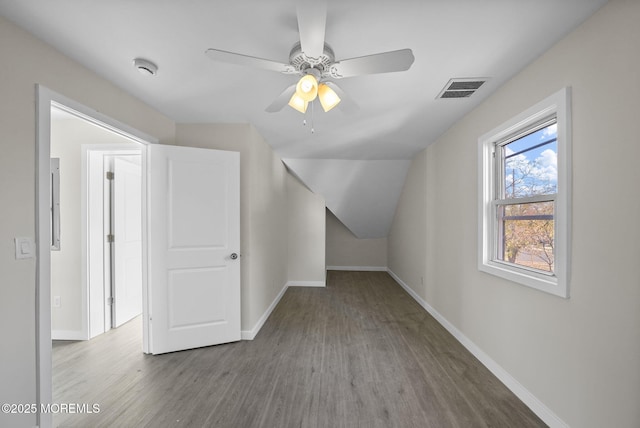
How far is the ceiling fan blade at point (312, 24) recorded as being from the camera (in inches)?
41.3

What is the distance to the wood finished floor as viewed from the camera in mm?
1818

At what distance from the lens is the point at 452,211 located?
10.3 feet

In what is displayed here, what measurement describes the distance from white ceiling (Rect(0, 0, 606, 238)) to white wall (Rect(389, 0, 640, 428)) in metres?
0.19

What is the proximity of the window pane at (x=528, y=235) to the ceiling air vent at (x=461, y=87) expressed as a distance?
100cm

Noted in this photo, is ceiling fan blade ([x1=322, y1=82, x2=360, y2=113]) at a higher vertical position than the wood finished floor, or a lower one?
higher

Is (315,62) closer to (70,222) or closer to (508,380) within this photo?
(508,380)

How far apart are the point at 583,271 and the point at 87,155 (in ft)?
14.2

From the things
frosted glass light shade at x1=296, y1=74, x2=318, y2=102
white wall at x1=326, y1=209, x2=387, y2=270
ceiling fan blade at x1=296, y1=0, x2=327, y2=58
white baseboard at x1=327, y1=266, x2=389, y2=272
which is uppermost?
ceiling fan blade at x1=296, y1=0, x2=327, y2=58

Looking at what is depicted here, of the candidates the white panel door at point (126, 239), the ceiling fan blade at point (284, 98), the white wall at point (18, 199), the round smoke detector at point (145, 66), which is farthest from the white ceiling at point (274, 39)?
the white panel door at point (126, 239)

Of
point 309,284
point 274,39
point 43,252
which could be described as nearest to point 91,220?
point 43,252

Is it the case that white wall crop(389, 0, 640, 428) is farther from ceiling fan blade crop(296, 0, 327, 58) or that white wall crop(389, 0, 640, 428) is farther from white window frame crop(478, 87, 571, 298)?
ceiling fan blade crop(296, 0, 327, 58)

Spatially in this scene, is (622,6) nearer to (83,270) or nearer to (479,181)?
(479,181)

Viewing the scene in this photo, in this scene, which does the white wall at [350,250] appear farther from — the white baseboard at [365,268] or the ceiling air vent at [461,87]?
the ceiling air vent at [461,87]

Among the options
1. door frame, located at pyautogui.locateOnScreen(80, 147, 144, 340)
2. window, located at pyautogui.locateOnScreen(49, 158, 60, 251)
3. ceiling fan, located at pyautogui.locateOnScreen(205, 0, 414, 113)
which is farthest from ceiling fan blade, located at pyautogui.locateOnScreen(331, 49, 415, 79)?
window, located at pyautogui.locateOnScreen(49, 158, 60, 251)
